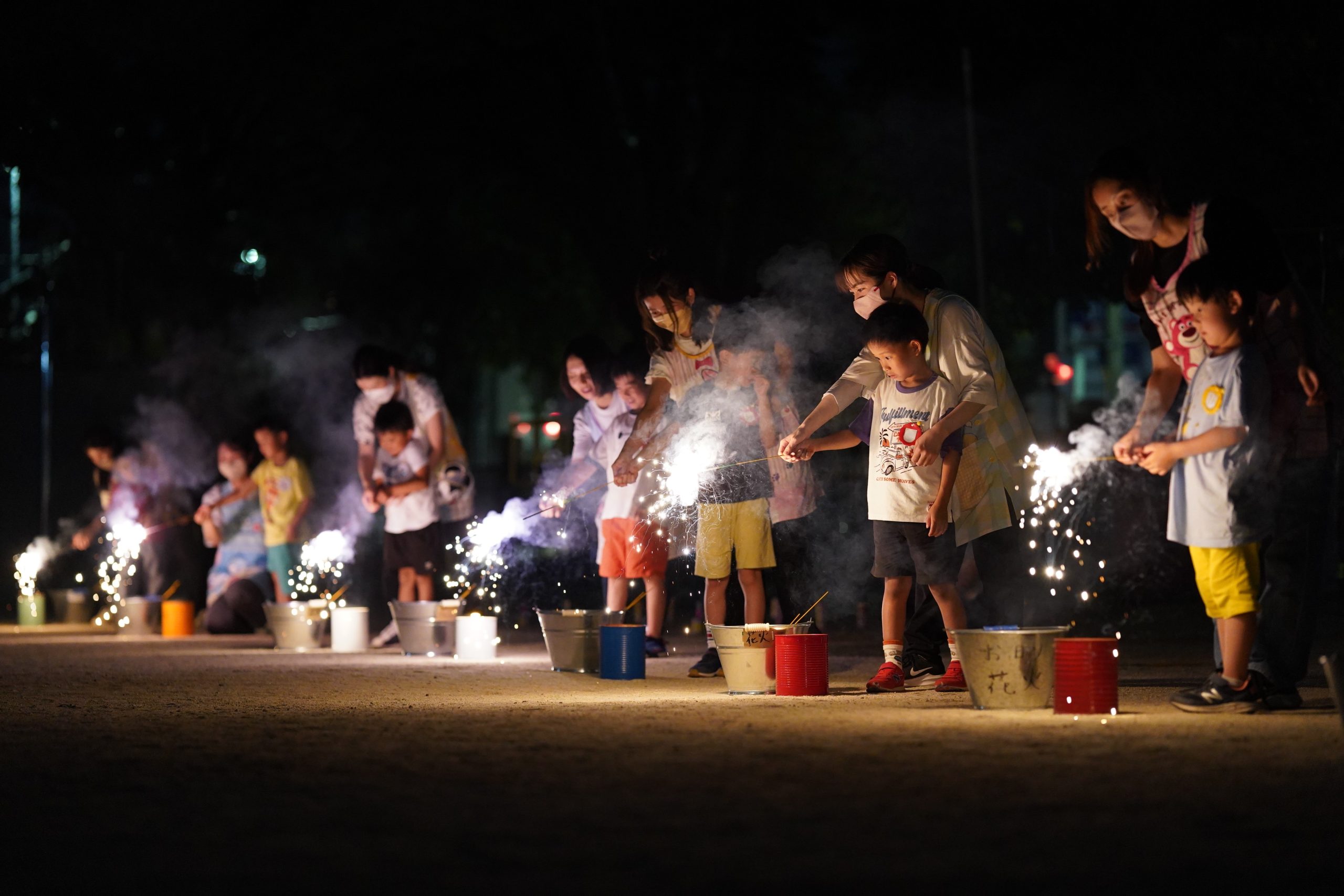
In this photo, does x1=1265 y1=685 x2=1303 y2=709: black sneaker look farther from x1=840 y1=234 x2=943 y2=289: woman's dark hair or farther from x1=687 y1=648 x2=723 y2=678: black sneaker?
x1=687 y1=648 x2=723 y2=678: black sneaker

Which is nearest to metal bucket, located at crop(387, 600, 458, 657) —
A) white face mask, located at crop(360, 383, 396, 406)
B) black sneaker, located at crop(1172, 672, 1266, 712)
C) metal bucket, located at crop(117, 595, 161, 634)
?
white face mask, located at crop(360, 383, 396, 406)

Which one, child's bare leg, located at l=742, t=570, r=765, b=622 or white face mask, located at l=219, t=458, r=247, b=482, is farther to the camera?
white face mask, located at l=219, t=458, r=247, b=482

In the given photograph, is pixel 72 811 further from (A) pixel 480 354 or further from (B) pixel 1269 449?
(A) pixel 480 354

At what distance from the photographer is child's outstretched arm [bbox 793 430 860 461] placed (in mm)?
7816

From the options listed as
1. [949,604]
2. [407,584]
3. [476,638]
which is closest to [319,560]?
[407,584]

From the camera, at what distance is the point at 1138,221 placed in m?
6.70

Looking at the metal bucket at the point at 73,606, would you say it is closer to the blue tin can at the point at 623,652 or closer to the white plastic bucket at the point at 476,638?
Answer: the white plastic bucket at the point at 476,638

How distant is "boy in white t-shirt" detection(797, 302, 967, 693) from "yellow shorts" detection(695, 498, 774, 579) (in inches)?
33.0

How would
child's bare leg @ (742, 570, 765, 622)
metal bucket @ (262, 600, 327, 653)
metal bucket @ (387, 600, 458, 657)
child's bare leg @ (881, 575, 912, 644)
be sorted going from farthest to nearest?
metal bucket @ (262, 600, 327, 653) < metal bucket @ (387, 600, 458, 657) < child's bare leg @ (742, 570, 765, 622) < child's bare leg @ (881, 575, 912, 644)

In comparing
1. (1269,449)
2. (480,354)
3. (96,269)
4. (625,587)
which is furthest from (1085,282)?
(480,354)

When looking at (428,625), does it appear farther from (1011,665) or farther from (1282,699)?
(1282,699)

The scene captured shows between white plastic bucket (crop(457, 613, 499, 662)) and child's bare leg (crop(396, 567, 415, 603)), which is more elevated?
child's bare leg (crop(396, 567, 415, 603))

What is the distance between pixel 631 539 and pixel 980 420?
8.61 ft

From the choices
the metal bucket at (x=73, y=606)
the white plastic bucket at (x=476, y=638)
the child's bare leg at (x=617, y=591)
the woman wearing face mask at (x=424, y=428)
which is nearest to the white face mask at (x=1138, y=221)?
the child's bare leg at (x=617, y=591)
